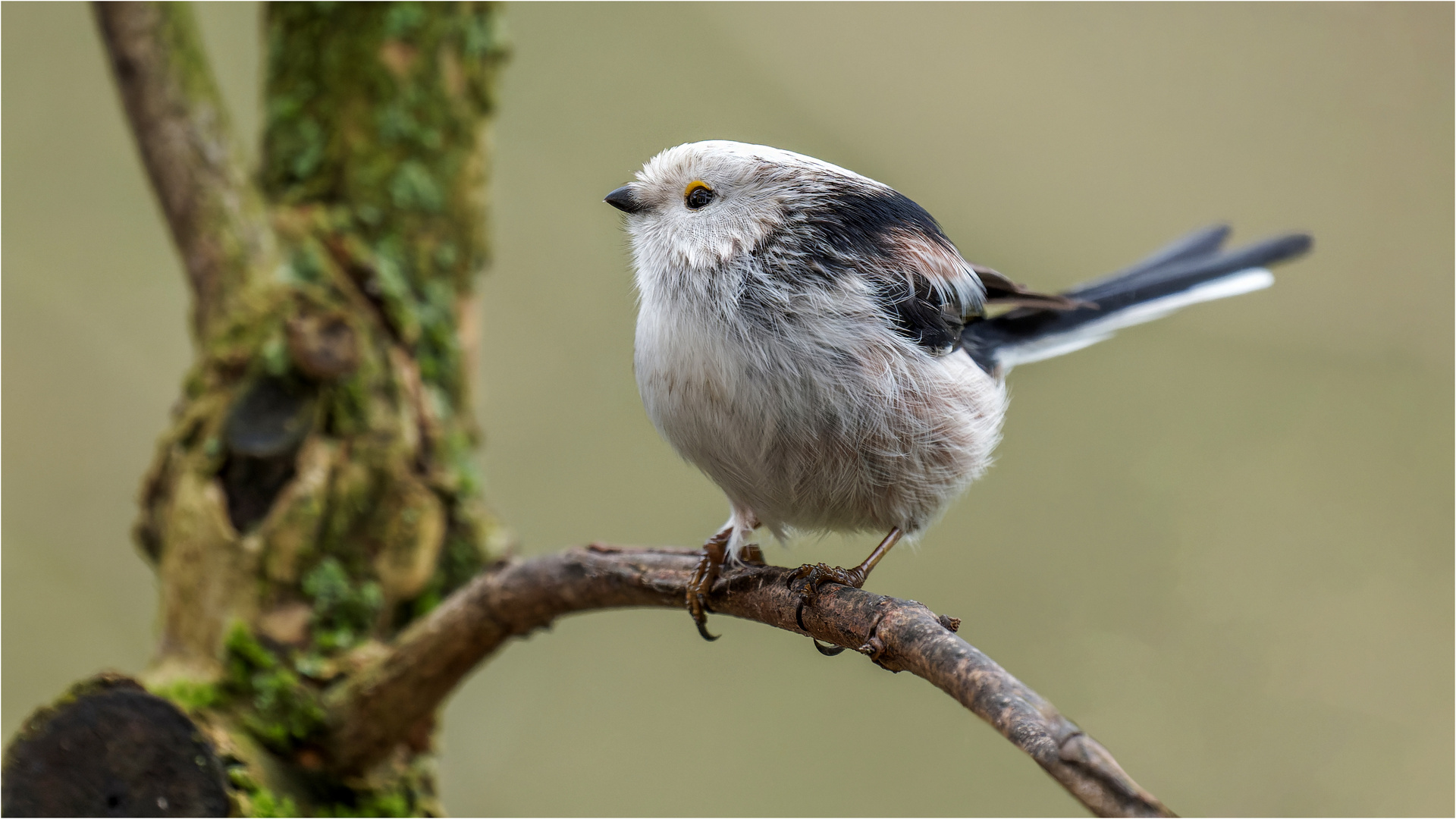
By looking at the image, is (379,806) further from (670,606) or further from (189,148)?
(189,148)

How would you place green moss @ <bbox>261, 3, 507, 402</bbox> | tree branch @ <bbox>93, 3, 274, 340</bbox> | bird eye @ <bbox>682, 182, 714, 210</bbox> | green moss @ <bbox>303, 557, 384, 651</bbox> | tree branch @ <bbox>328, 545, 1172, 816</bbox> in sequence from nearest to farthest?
tree branch @ <bbox>328, 545, 1172, 816</bbox>, bird eye @ <bbox>682, 182, 714, 210</bbox>, green moss @ <bbox>303, 557, 384, 651</bbox>, tree branch @ <bbox>93, 3, 274, 340</bbox>, green moss @ <bbox>261, 3, 507, 402</bbox>

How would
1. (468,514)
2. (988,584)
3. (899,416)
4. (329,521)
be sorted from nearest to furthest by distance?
(899,416), (329,521), (468,514), (988,584)

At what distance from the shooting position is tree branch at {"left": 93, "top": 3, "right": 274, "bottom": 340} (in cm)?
282

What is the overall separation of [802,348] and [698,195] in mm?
447

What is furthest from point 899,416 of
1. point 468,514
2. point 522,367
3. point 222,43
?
point 222,43

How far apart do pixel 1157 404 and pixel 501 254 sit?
2871mm

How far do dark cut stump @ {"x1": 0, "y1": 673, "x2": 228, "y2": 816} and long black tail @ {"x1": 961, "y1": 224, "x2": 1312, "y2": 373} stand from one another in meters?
2.06

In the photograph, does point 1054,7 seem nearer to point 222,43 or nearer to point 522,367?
Result: point 522,367

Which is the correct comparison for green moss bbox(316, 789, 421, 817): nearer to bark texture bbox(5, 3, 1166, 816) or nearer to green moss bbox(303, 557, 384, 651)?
bark texture bbox(5, 3, 1166, 816)

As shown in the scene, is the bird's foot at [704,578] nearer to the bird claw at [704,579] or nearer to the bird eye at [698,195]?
the bird claw at [704,579]

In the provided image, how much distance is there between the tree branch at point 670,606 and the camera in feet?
4.14

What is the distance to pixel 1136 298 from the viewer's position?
8.79ft

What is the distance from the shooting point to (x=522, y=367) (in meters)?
4.53

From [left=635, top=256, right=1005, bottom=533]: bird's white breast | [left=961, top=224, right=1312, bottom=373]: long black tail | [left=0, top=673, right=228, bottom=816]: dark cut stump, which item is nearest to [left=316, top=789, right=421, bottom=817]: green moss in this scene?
[left=0, top=673, right=228, bottom=816]: dark cut stump
